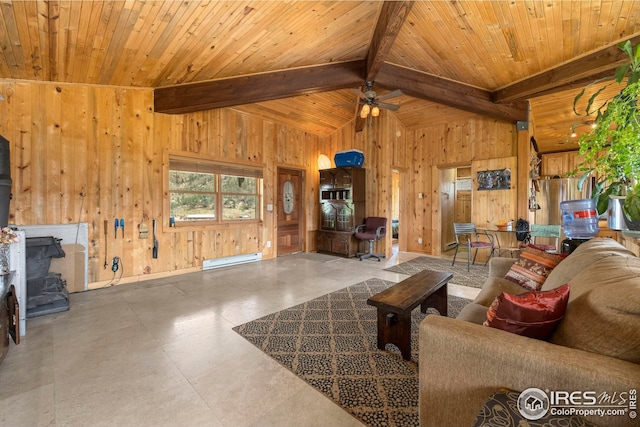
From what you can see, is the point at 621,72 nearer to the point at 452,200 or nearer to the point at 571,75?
the point at 571,75

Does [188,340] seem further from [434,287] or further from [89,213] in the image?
[89,213]

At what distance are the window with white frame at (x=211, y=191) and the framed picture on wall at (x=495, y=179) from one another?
15.6 ft

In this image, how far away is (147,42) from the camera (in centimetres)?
293

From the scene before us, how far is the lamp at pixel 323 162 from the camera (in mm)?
7074

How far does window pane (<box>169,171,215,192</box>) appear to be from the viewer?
4699 millimetres

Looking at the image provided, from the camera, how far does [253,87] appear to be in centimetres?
409

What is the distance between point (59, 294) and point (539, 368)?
4264 mm

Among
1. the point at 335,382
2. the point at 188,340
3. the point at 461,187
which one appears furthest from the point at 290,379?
the point at 461,187

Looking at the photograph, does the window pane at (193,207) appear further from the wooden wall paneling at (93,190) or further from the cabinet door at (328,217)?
the cabinet door at (328,217)

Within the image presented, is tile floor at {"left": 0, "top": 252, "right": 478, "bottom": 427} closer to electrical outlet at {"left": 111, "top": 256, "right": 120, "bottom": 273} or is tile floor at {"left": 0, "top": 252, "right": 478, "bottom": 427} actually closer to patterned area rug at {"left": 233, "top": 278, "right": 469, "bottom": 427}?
patterned area rug at {"left": 233, "top": 278, "right": 469, "bottom": 427}

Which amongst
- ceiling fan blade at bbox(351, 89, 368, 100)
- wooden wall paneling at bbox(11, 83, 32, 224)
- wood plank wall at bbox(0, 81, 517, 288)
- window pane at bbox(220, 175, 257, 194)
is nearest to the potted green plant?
ceiling fan blade at bbox(351, 89, 368, 100)

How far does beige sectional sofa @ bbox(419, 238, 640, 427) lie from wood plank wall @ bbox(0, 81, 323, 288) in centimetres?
453

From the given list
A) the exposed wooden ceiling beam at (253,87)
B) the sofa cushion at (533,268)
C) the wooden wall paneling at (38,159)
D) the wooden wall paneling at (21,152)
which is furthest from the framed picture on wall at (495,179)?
the wooden wall paneling at (21,152)

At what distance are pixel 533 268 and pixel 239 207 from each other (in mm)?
4886
